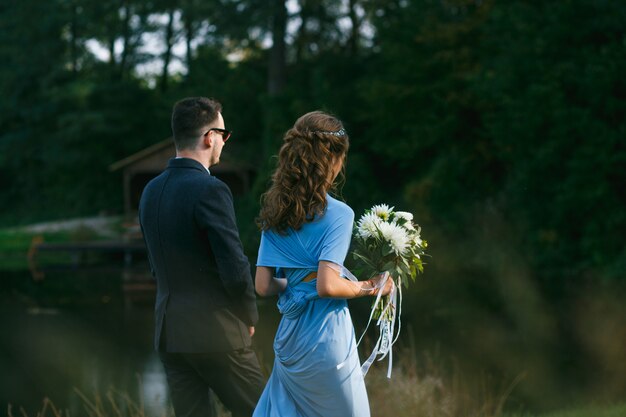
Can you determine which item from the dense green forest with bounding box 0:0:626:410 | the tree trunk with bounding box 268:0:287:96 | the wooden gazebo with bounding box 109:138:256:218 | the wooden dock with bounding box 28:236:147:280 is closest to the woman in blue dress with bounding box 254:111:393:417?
the dense green forest with bounding box 0:0:626:410

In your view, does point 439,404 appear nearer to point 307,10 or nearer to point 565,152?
point 565,152

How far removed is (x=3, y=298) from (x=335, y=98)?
46.3 ft

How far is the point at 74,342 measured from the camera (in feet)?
49.4

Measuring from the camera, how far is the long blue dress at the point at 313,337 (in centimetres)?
347

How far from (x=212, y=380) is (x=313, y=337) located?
1.92 ft

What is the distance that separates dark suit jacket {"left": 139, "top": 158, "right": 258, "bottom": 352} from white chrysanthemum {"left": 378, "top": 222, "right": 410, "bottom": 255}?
61 centimetres

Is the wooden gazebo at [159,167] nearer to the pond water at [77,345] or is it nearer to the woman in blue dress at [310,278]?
the pond water at [77,345]

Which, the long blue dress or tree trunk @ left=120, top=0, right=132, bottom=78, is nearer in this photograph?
the long blue dress

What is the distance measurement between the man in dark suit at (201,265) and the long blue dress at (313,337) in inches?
7.7

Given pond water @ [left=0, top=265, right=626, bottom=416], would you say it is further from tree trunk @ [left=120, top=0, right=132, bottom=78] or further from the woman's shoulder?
tree trunk @ [left=120, top=0, right=132, bottom=78]

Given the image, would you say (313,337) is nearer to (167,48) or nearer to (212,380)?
(212,380)

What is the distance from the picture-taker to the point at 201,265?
3689 millimetres

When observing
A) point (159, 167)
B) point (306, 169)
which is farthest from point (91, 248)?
point (306, 169)

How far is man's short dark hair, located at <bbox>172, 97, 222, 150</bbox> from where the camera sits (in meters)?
3.68
